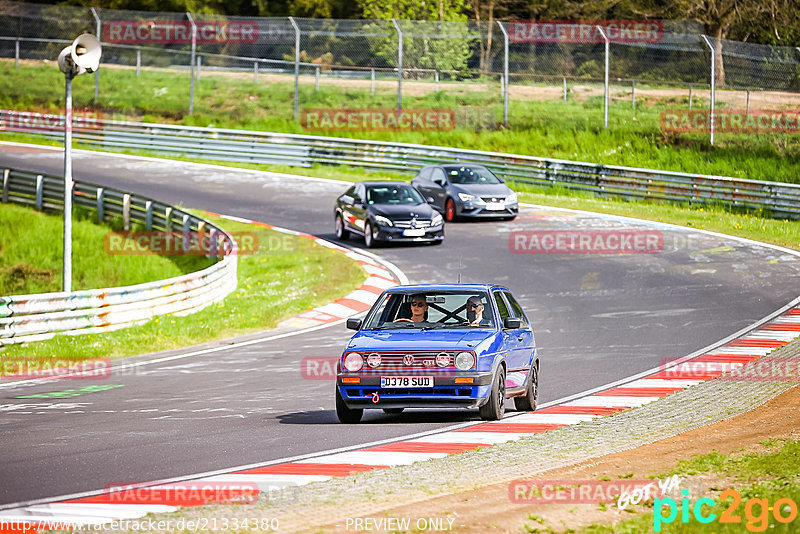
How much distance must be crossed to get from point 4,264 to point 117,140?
14.0 meters

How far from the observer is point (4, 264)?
30.2 m

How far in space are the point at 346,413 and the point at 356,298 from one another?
10056 mm

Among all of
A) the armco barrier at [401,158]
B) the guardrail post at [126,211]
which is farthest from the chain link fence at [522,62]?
the guardrail post at [126,211]

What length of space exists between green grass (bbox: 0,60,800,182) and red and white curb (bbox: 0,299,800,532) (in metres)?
18.9

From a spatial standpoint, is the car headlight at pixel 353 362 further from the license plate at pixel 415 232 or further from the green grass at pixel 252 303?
the license plate at pixel 415 232

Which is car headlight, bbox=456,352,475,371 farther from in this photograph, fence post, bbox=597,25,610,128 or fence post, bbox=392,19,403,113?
fence post, bbox=392,19,403,113

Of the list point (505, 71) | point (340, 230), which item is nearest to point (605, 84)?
point (505, 71)

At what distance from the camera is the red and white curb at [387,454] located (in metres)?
7.36

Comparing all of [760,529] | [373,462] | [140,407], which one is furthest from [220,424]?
[760,529]

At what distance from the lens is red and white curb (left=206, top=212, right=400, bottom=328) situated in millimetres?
19703

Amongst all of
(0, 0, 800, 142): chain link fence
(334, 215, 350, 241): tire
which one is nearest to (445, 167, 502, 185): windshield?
(334, 215, 350, 241): tire

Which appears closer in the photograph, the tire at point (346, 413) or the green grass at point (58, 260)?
the tire at point (346, 413)

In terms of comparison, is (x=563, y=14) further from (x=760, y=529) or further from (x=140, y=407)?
(x=760, y=529)

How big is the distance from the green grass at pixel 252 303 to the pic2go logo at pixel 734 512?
11646 millimetres
